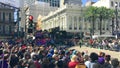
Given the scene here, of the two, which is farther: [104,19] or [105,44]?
[104,19]

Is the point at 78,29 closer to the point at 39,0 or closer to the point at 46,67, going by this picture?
the point at 39,0

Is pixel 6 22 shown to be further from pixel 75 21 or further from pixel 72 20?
pixel 75 21

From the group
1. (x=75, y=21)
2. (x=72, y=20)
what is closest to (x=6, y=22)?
(x=72, y=20)

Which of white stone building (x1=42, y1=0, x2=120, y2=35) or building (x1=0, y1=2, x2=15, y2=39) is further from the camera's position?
white stone building (x1=42, y1=0, x2=120, y2=35)

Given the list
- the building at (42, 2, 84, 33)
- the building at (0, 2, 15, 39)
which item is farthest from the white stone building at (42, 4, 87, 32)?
the building at (0, 2, 15, 39)

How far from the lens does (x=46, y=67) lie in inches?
440

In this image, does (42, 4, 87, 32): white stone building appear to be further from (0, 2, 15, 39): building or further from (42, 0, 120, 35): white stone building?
(0, 2, 15, 39): building

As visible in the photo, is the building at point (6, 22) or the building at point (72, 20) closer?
the building at point (6, 22)

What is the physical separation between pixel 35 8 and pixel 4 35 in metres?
69.4

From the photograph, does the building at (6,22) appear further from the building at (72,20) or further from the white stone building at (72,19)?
the white stone building at (72,19)

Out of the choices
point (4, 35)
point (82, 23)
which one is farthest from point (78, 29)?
point (4, 35)

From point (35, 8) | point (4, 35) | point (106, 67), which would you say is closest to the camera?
point (106, 67)

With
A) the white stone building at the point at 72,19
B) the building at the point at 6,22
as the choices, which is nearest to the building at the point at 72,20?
the white stone building at the point at 72,19

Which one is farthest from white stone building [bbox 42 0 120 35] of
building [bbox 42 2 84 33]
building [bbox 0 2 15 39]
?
building [bbox 0 2 15 39]
